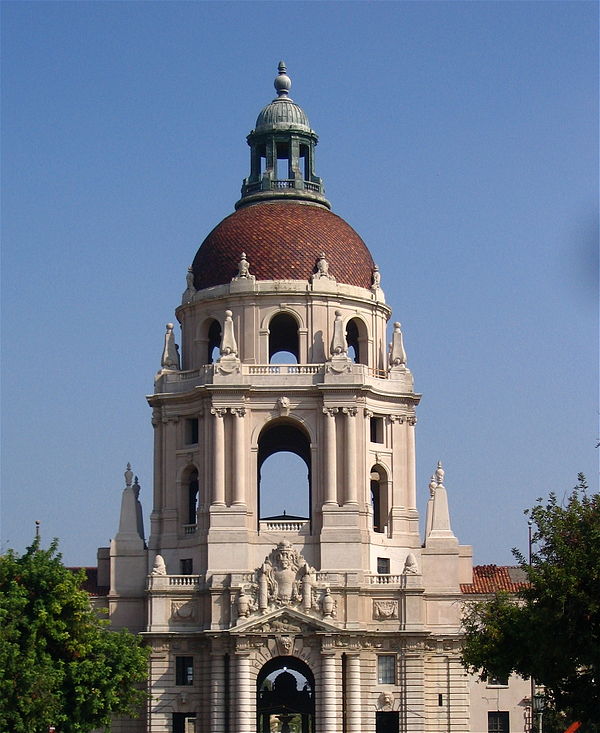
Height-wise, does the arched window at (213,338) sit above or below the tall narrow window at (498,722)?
above

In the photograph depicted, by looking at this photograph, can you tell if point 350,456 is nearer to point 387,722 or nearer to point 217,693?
point 387,722

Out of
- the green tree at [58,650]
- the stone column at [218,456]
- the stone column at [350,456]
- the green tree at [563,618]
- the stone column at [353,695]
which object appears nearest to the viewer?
the green tree at [563,618]

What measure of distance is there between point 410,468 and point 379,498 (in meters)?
2.24

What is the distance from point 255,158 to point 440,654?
28.6m

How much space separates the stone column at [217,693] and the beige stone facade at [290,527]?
0.32ft

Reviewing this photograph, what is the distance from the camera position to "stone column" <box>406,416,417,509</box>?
106 m

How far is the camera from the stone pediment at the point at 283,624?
98.5 m

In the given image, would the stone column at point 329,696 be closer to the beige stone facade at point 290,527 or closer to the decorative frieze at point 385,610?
the beige stone facade at point 290,527

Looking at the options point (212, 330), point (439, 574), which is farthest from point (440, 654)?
point (212, 330)

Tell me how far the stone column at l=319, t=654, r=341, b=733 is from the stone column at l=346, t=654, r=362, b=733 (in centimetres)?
66

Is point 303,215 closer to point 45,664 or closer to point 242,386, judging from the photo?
point 242,386

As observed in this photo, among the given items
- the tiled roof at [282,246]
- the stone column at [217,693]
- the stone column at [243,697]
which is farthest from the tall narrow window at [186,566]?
the tiled roof at [282,246]

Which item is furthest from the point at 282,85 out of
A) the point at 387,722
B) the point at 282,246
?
the point at 387,722

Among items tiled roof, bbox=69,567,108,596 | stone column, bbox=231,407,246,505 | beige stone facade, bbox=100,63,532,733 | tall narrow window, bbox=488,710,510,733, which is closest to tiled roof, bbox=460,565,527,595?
beige stone facade, bbox=100,63,532,733
